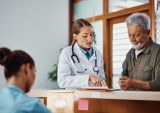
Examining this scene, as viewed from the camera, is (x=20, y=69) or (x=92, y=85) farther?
(x=92, y=85)

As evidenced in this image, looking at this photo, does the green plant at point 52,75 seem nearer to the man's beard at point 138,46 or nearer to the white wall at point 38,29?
the white wall at point 38,29

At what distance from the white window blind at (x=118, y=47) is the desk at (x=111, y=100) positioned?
10.8ft

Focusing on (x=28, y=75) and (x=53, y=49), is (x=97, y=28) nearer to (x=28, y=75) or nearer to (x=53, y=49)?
(x=53, y=49)

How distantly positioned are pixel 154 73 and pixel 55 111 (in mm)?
774

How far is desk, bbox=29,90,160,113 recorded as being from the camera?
1660mm

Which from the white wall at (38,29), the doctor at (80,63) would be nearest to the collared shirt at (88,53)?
the doctor at (80,63)

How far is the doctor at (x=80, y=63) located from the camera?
2014mm

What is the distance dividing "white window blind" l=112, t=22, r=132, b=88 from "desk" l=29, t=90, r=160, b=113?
330 centimetres

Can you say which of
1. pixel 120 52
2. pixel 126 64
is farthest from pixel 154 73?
pixel 120 52

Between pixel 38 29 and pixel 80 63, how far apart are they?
3.89m

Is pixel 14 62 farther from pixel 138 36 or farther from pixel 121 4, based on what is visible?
pixel 121 4

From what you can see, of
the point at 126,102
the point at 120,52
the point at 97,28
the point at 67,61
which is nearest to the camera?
the point at 126,102

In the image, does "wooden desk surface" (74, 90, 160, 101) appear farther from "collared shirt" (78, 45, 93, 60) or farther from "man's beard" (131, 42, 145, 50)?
"man's beard" (131, 42, 145, 50)

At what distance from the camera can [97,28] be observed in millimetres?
5770
